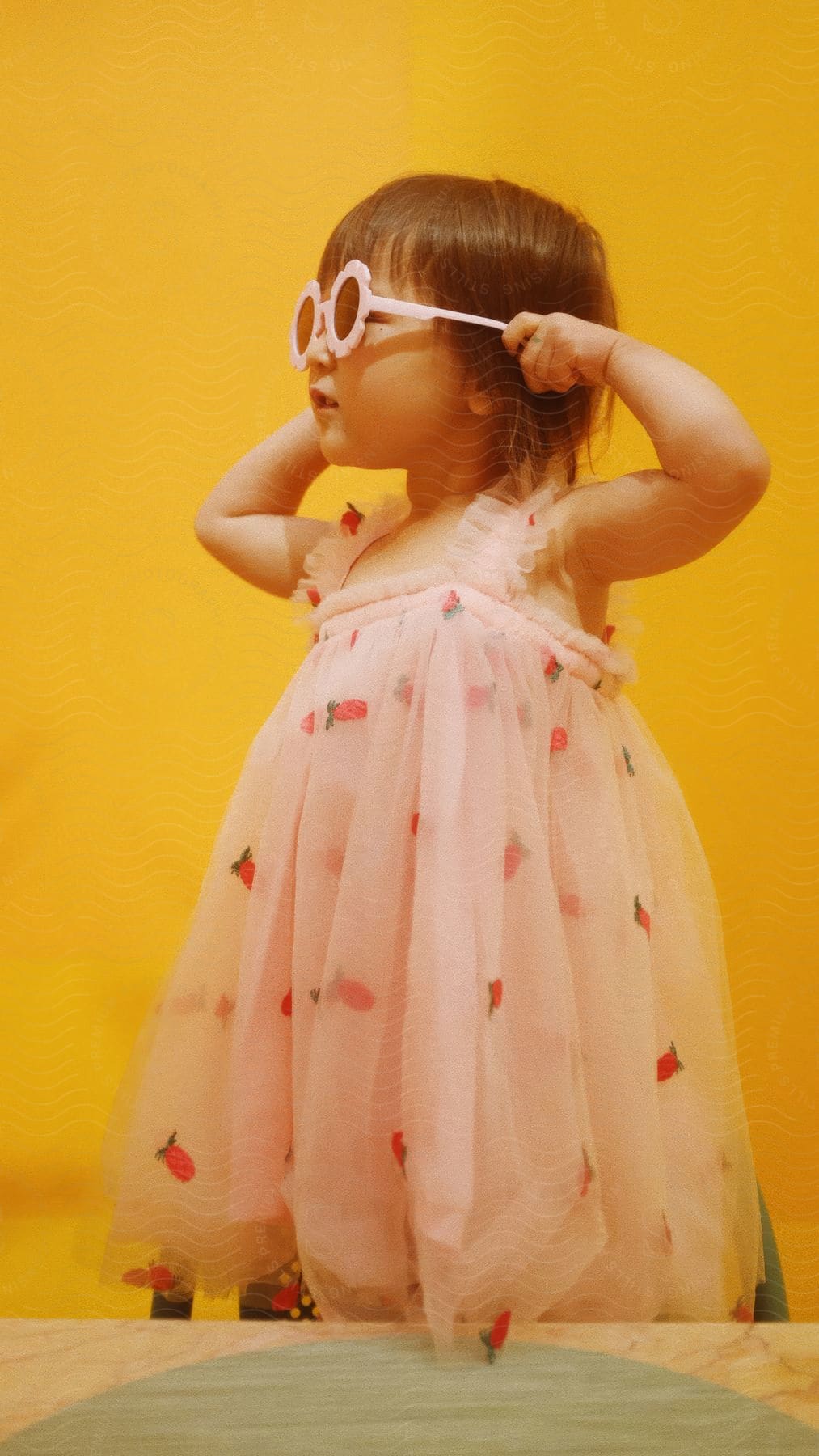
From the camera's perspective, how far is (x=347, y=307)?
862 mm

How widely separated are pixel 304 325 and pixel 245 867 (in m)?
0.38

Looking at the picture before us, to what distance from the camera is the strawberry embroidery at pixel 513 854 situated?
80cm

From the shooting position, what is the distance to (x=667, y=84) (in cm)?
90

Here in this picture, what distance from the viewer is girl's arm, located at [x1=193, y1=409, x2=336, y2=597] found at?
102 cm

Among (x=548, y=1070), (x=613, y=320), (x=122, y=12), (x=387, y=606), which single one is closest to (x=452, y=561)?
(x=387, y=606)

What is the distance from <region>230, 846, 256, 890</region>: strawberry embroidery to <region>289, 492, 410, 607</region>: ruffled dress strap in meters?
0.20

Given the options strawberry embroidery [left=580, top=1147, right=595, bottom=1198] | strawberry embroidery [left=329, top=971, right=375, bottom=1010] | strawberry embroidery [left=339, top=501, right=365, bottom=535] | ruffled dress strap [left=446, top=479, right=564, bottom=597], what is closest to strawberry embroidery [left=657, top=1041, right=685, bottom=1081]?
strawberry embroidery [left=580, top=1147, right=595, bottom=1198]

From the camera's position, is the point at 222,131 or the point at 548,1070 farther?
the point at 222,131

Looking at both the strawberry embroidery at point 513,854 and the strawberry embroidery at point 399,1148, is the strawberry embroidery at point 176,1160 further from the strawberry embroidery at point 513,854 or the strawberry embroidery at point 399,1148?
the strawberry embroidery at point 513,854

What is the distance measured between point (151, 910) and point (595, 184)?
0.63 metres

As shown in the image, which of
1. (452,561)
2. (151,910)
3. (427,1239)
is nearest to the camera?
(427,1239)

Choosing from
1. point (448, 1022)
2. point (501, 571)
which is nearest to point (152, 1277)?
point (448, 1022)

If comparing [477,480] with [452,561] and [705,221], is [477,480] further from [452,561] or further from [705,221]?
[705,221]

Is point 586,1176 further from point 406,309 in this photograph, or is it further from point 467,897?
point 406,309
